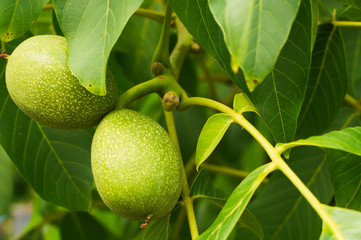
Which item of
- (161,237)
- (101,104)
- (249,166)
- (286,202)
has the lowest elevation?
(249,166)

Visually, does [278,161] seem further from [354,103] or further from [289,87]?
[354,103]

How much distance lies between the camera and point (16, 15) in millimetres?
866

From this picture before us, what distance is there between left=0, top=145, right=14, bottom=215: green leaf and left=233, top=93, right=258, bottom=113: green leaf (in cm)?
76

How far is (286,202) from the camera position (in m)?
1.21

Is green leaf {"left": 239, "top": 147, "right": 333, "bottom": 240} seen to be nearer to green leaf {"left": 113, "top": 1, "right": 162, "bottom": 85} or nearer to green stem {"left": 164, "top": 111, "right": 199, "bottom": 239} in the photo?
green stem {"left": 164, "top": 111, "right": 199, "bottom": 239}

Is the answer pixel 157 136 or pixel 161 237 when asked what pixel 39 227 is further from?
pixel 157 136

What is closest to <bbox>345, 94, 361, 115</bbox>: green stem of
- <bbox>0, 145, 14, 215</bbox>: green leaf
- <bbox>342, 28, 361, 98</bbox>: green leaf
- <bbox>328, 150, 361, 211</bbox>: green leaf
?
<bbox>342, 28, 361, 98</bbox>: green leaf

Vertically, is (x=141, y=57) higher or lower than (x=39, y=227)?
higher

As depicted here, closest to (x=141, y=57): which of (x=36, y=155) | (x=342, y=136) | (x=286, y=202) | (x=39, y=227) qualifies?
(x=36, y=155)

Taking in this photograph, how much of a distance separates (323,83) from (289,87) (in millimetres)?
260

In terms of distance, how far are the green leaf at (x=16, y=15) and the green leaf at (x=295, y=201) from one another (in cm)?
69

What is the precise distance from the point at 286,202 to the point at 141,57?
0.59 metres

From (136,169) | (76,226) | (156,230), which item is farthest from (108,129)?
(76,226)

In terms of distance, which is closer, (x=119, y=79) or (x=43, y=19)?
(x=119, y=79)
